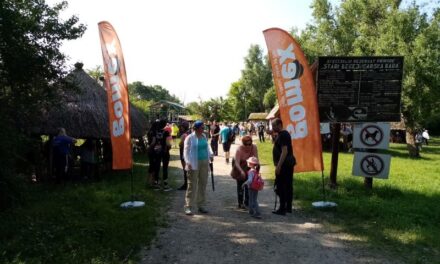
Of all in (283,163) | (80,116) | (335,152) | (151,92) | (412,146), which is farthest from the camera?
(151,92)

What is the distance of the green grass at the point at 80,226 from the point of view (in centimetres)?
615

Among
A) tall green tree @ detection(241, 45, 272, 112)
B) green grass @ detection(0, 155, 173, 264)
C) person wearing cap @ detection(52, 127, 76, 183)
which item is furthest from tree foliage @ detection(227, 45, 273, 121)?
green grass @ detection(0, 155, 173, 264)

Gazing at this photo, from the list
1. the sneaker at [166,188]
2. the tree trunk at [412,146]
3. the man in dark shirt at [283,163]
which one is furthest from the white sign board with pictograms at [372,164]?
the tree trunk at [412,146]

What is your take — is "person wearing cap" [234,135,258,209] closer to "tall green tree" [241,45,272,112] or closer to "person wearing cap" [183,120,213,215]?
"person wearing cap" [183,120,213,215]

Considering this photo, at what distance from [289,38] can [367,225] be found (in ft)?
13.7

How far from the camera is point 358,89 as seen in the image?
33.8 feet

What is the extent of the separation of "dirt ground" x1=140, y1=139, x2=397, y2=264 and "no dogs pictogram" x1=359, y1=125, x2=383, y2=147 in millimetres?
2700

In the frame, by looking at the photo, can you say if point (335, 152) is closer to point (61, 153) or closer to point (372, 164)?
point (372, 164)

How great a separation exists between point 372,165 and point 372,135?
2.39ft

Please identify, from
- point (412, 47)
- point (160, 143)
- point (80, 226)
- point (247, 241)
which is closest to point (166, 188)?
point (160, 143)

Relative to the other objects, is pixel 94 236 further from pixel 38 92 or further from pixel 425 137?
pixel 425 137

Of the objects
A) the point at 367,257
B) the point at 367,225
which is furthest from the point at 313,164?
the point at 367,257

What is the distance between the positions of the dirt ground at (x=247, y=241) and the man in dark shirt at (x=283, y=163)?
0.38 meters

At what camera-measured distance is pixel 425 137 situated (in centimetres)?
3791
